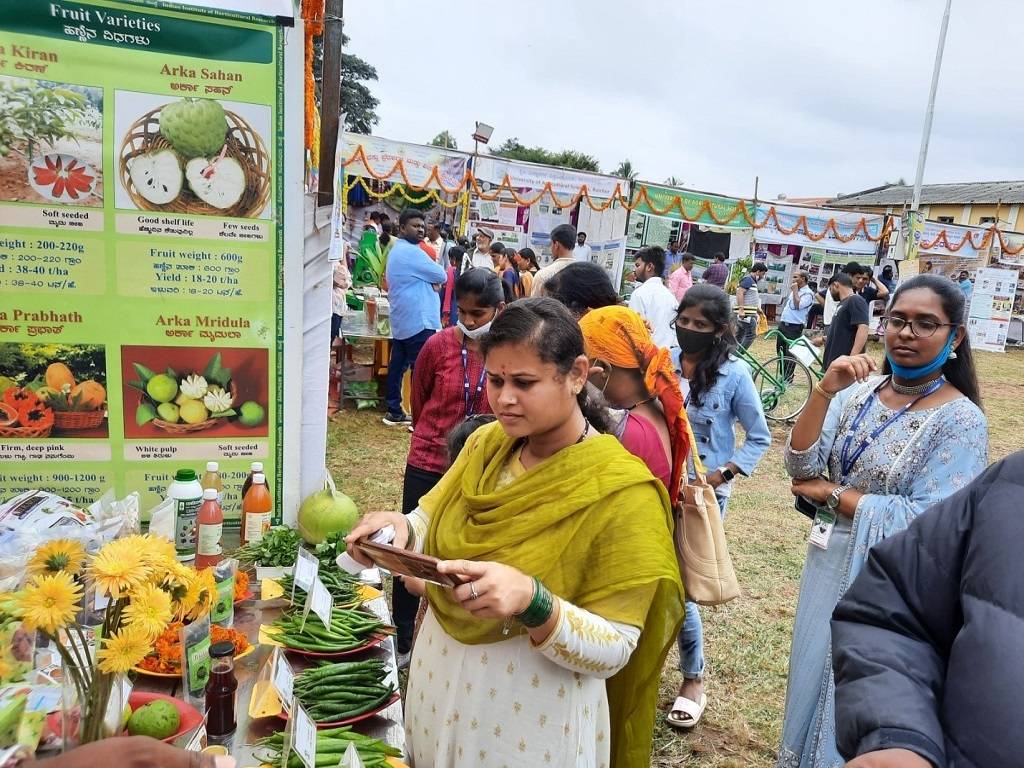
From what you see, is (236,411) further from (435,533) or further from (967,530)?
(967,530)

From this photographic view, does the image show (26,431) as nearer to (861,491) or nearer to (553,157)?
(861,491)

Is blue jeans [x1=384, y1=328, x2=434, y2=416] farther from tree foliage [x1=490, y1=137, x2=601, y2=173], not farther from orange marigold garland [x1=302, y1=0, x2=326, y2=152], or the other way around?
tree foliage [x1=490, y1=137, x2=601, y2=173]

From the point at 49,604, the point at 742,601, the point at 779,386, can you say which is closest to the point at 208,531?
the point at 49,604

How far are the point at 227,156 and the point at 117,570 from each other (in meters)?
1.92

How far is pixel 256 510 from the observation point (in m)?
2.71

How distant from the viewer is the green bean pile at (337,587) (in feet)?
7.61

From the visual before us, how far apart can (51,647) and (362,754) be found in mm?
810

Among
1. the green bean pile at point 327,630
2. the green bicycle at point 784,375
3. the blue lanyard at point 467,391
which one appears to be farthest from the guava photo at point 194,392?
the green bicycle at point 784,375

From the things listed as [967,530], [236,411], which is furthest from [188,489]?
[967,530]

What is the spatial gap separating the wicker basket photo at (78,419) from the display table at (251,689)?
1029 mm

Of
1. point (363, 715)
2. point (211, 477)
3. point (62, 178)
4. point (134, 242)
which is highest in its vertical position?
point (62, 178)

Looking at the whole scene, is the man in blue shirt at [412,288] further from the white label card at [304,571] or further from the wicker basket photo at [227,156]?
the white label card at [304,571]

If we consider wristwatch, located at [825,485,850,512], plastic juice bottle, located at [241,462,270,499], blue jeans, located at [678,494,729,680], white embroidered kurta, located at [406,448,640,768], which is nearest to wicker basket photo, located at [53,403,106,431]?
plastic juice bottle, located at [241,462,270,499]

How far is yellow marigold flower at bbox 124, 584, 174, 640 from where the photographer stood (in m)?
1.24
